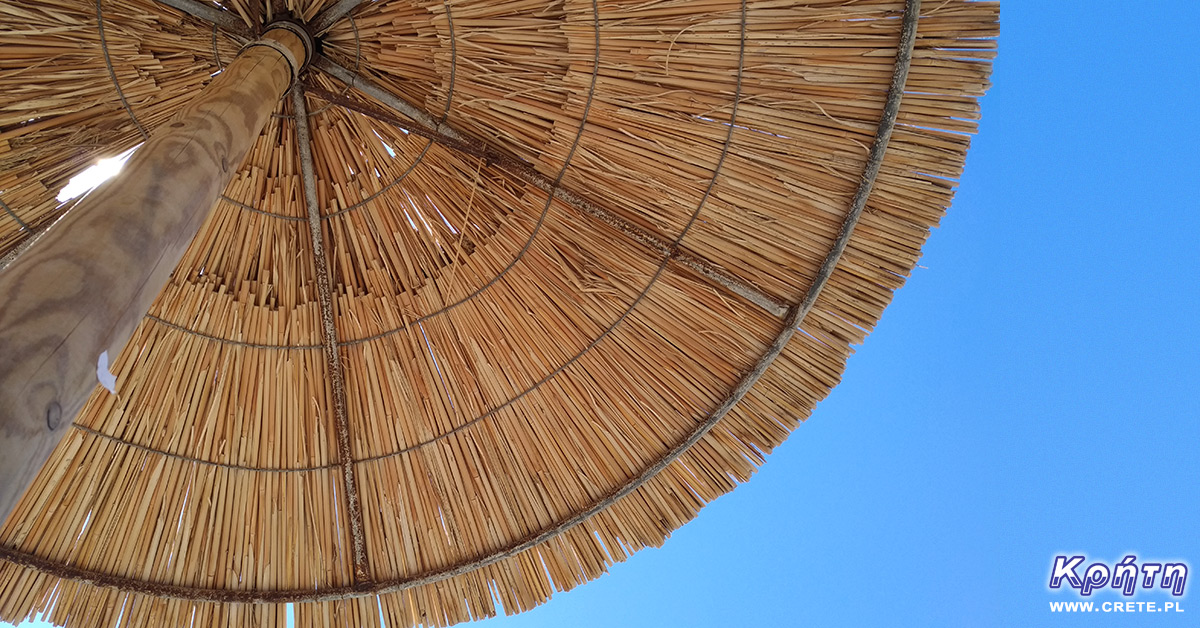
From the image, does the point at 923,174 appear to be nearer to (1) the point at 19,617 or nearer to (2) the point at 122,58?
(2) the point at 122,58

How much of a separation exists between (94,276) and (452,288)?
230cm

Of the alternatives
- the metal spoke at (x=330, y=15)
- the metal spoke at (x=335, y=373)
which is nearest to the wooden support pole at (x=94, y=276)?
the metal spoke at (x=330, y=15)

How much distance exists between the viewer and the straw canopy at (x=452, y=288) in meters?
3.25

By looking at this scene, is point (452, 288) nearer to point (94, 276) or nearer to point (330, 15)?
point (330, 15)

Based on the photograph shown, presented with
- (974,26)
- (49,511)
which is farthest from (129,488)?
(974,26)

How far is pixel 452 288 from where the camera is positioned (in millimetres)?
3875

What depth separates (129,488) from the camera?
3.81 m

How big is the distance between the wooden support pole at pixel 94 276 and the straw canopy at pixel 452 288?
121cm

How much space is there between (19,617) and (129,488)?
2.30 feet

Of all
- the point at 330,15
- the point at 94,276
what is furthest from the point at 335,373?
the point at 94,276

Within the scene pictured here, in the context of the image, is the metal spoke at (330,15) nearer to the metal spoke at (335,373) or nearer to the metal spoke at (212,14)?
the metal spoke at (212,14)

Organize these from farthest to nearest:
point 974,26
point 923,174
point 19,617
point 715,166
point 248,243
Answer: point 248,243 → point 19,617 → point 715,166 → point 923,174 → point 974,26

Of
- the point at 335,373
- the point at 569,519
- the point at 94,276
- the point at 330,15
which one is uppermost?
the point at 330,15

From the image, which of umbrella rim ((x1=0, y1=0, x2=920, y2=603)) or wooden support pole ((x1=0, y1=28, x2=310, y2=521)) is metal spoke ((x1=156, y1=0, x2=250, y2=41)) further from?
wooden support pole ((x1=0, y1=28, x2=310, y2=521))
